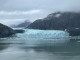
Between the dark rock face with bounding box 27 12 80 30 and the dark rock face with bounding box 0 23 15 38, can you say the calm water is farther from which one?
the dark rock face with bounding box 27 12 80 30

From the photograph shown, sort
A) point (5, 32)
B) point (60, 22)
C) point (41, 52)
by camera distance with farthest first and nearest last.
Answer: point (60, 22) → point (5, 32) → point (41, 52)

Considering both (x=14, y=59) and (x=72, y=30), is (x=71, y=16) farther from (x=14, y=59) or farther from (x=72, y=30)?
(x=14, y=59)

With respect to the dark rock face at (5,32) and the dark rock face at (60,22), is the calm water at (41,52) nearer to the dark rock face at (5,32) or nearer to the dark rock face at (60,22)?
the dark rock face at (5,32)

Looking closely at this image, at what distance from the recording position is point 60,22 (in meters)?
102

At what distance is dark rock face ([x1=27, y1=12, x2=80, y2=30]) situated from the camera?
101 m

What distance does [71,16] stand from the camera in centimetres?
10431

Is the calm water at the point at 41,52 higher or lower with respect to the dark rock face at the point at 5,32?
lower

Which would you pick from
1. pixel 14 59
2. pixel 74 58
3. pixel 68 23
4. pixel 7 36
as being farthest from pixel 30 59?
pixel 68 23

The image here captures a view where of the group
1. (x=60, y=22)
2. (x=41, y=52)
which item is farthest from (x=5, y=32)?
(x=41, y=52)

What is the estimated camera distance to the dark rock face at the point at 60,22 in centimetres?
10100

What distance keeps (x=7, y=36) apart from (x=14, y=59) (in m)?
57.8

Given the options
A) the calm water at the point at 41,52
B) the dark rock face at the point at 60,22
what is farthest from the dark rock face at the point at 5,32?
the calm water at the point at 41,52

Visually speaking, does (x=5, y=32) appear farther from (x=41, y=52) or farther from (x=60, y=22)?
(x=41, y=52)

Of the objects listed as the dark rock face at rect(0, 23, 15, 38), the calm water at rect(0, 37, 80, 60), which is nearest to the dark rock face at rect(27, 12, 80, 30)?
the dark rock face at rect(0, 23, 15, 38)
